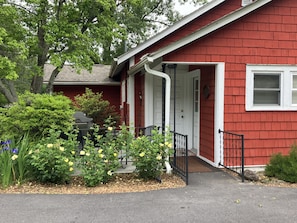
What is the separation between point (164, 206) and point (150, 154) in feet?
4.23

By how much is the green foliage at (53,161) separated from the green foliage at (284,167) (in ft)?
13.4

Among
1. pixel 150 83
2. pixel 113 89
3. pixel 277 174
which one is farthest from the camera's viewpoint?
pixel 113 89

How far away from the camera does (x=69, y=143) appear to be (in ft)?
18.4

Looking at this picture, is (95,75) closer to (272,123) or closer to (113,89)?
(113,89)

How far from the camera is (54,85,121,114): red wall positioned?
1633 centimetres

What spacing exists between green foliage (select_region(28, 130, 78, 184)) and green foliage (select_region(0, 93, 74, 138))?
3.22ft

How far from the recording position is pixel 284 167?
603 cm

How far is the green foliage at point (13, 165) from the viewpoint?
210 inches

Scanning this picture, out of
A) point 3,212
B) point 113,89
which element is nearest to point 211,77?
point 3,212

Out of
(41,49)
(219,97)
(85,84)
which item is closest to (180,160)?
(219,97)

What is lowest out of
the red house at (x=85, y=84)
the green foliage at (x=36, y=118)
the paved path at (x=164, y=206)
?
the paved path at (x=164, y=206)

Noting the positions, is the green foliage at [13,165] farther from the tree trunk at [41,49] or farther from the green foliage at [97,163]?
the tree trunk at [41,49]

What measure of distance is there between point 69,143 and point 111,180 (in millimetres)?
1102

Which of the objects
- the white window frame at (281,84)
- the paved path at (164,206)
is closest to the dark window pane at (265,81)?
the white window frame at (281,84)
